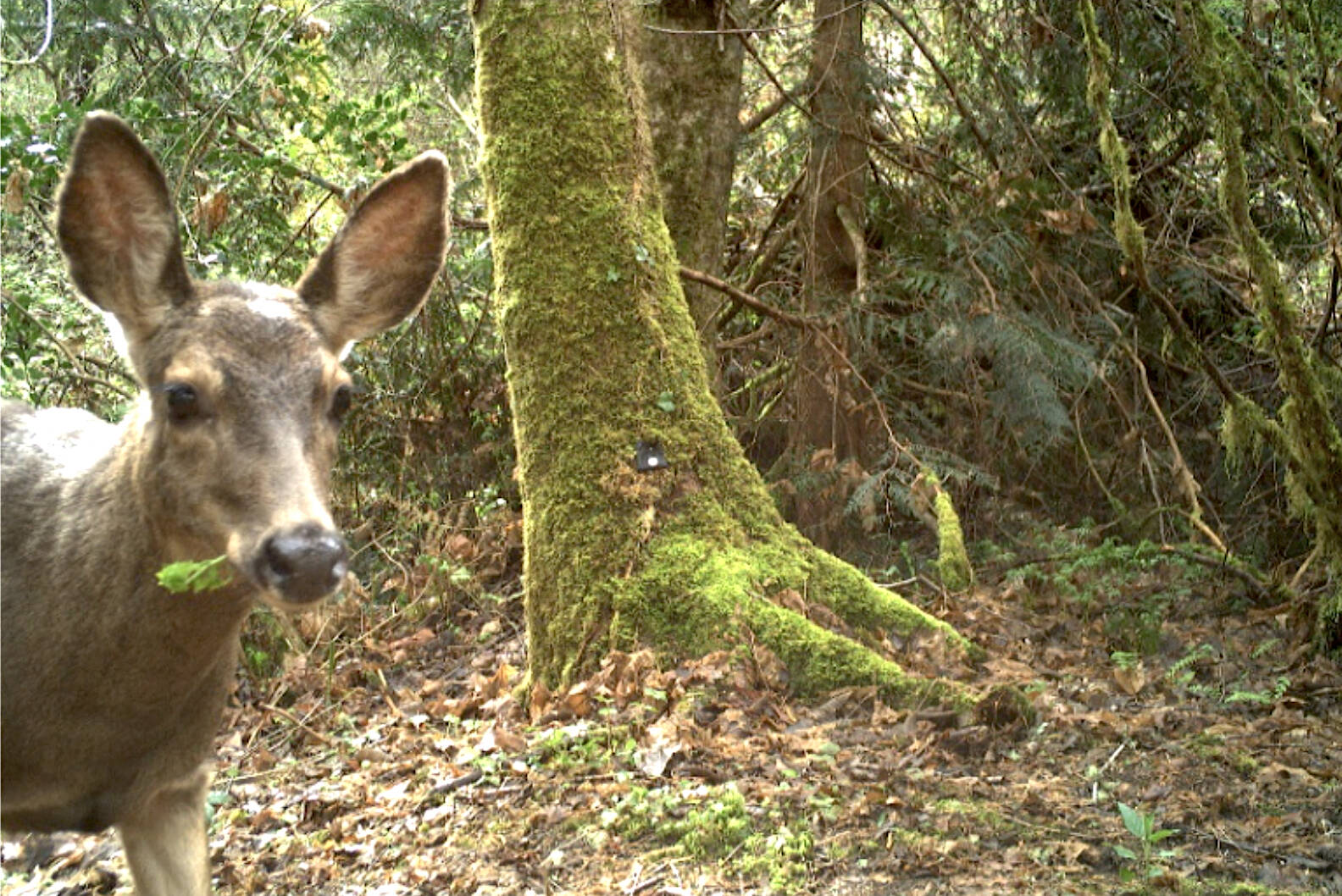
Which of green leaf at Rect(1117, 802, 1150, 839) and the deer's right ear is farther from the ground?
the deer's right ear

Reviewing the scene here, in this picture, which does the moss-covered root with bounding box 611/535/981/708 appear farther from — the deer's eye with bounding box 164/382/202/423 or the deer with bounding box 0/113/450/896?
the deer's eye with bounding box 164/382/202/423

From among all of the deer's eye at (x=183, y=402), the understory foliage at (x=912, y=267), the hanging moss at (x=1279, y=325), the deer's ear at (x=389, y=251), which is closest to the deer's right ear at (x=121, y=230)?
the deer's eye at (x=183, y=402)

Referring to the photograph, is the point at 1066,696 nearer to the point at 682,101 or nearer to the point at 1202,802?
the point at 1202,802

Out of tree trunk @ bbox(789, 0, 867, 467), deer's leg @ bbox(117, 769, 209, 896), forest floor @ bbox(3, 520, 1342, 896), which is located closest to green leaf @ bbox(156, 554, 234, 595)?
deer's leg @ bbox(117, 769, 209, 896)

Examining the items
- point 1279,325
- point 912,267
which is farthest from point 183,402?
point 912,267

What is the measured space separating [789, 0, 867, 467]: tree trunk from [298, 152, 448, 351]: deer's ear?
3.85m

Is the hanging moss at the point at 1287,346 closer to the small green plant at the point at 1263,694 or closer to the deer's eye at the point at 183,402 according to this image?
the small green plant at the point at 1263,694

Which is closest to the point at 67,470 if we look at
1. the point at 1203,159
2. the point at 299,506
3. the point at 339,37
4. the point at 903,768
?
the point at 299,506

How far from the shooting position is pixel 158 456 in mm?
4191

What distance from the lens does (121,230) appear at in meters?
4.43

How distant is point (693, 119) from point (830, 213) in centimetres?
143

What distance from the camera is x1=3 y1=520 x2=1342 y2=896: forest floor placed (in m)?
4.61

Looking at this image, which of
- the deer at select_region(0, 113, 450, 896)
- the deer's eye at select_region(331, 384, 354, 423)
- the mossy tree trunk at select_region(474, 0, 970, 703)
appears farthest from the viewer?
the mossy tree trunk at select_region(474, 0, 970, 703)

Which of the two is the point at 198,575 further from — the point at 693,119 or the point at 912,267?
the point at 912,267
